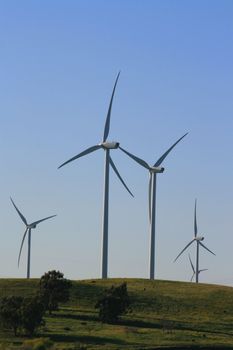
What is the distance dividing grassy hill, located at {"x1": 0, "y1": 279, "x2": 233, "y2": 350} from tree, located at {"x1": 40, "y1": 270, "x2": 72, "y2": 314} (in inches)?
69.6

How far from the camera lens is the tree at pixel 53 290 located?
128m

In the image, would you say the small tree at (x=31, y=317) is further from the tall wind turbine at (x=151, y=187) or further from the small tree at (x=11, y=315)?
the tall wind turbine at (x=151, y=187)

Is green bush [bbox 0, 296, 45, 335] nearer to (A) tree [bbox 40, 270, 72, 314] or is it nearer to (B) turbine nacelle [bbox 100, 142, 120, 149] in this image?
(A) tree [bbox 40, 270, 72, 314]

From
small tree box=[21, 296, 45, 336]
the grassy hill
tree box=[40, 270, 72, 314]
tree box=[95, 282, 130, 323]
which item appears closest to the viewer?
the grassy hill

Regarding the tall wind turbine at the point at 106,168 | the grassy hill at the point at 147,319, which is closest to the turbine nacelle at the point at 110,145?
the tall wind turbine at the point at 106,168

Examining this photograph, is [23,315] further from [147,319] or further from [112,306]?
[147,319]

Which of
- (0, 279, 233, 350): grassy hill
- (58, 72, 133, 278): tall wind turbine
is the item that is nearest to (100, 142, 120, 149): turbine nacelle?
(58, 72, 133, 278): tall wind turbine

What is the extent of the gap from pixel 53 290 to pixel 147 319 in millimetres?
15109

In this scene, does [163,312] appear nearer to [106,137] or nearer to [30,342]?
[106,137]

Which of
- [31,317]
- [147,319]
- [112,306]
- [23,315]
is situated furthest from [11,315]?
[147,319]

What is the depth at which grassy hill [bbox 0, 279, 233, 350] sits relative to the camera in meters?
100

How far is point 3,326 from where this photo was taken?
110m

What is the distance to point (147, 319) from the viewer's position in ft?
404

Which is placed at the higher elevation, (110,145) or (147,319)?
(110,145)
